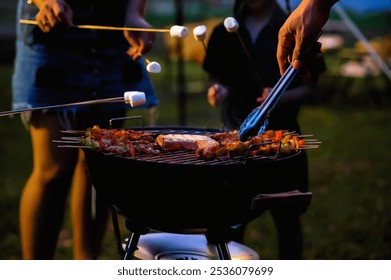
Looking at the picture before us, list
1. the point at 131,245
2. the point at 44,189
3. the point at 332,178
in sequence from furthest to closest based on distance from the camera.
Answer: the point at 332,178 → the point at 44,189 → the point at 131,245

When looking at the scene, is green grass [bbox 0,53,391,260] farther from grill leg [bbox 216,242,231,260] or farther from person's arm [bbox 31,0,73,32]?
person's arm [bbox 31,0,73,32]

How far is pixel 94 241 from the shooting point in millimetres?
3012

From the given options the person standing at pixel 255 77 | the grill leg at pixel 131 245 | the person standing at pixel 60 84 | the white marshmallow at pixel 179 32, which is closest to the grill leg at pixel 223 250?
the grill leg at pixel 131 245

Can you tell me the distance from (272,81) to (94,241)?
1.02 meters

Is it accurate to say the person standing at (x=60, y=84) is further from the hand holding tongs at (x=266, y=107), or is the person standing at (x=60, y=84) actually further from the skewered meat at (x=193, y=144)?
the hand holding tongs at (x=266, y=107)

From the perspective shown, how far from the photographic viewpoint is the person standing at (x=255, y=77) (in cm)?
293

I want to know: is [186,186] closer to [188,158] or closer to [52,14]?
[188,158]

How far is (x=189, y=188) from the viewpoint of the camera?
6.50ft

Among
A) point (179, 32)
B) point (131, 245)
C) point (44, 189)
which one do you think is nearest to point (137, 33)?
point (179, 32)

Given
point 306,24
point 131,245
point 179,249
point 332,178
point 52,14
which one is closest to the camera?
point 306,24

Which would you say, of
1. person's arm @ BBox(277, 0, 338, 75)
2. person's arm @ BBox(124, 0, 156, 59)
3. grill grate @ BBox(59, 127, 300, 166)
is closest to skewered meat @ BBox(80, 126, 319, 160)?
grill grate @ BBox(59, 127, 300, 166)

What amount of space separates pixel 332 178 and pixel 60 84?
11.2ft

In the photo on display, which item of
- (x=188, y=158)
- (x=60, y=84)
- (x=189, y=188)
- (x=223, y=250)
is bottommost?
(x=223, y=250)
